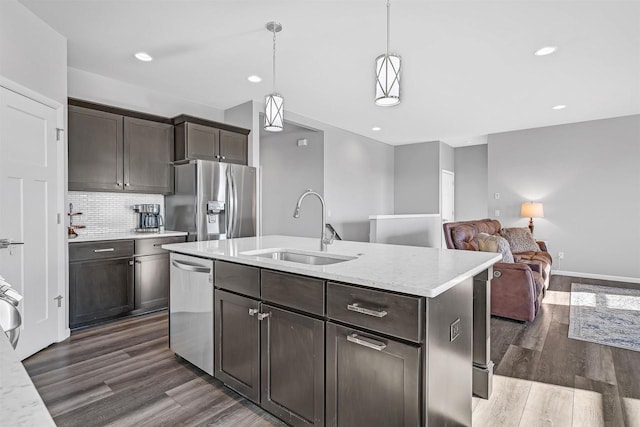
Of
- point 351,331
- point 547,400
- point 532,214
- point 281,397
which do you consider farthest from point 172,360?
point 532,214

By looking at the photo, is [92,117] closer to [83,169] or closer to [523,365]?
[83,169]

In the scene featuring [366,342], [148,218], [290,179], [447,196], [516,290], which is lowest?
[516,290]

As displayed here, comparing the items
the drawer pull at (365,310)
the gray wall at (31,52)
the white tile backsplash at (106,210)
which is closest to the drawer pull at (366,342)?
the drawer pull at (365,310)

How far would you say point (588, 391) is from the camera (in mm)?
2172

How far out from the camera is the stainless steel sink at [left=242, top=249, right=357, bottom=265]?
6.84 ft

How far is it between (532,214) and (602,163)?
1310 millimetres

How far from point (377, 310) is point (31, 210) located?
2.82m

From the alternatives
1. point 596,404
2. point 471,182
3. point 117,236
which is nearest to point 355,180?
point 471,182

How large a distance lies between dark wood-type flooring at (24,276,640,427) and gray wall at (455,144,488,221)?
5.80 m

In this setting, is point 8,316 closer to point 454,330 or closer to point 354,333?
point 354,333

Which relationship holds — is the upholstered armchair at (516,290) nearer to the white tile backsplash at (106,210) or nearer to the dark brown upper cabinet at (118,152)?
the dark brown upper cabinet at (118,152)

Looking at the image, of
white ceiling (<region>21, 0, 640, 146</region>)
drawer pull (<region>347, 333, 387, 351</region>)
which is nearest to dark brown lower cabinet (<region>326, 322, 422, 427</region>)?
drawer pull (<region>347, 333, 387, 351</region>)

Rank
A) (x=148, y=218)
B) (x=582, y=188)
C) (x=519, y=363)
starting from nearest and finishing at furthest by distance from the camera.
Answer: (x=519, y=363)
(x=148, y=218)
(x=582, y=188)

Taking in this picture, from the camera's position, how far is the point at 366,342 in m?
1.41
